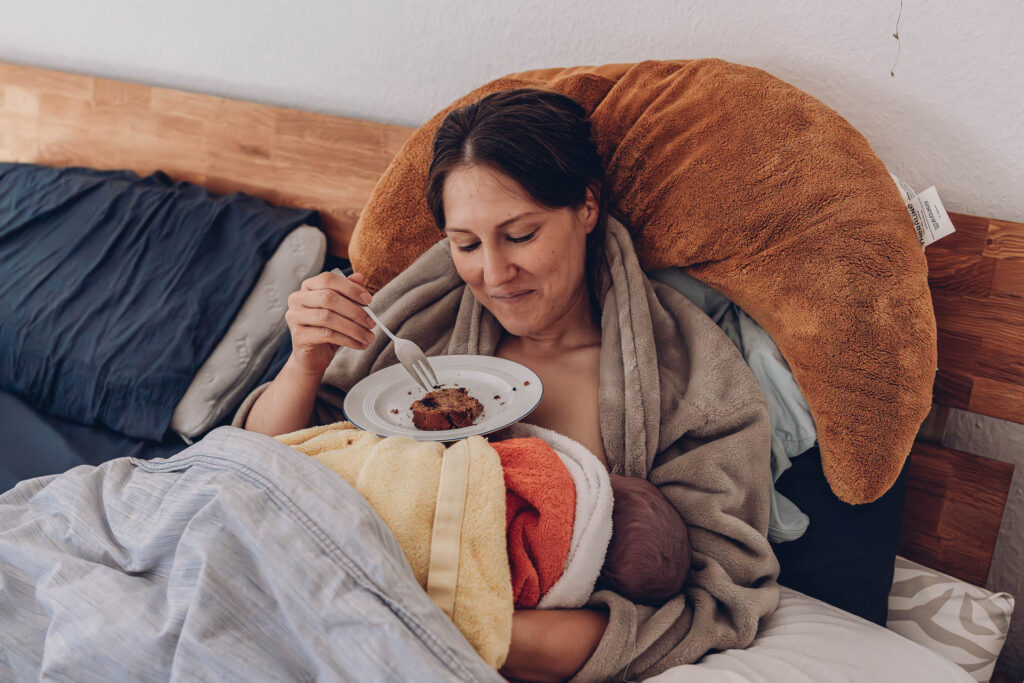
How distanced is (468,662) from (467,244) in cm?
66

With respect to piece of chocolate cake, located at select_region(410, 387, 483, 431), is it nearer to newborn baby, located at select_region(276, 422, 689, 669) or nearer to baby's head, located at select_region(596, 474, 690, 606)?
newborn baby, located at select_region(276, 422, 689, 669)

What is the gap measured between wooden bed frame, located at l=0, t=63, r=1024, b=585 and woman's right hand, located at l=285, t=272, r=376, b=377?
0.65 metres

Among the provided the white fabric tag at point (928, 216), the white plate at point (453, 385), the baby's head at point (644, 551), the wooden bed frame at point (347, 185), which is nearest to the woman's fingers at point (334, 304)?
the white plate at point (453, 385)

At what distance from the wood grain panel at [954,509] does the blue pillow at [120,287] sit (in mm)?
1438

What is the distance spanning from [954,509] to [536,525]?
0.80 m

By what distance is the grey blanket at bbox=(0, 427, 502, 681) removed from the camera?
0.70 meters

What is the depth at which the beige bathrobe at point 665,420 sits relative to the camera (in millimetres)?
924

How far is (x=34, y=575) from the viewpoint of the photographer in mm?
820

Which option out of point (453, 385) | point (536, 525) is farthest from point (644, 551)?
point (453, 385)

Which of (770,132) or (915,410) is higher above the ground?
(770,132)

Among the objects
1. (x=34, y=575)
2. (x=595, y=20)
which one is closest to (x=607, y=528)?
(x=34, y=575)

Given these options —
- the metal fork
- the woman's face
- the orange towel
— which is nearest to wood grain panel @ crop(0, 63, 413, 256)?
the woman's face

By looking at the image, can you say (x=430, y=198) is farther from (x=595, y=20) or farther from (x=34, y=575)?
(x=34, y=575)

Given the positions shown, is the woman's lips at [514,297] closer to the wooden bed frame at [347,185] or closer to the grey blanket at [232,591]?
the grey blanket at [232,591]
